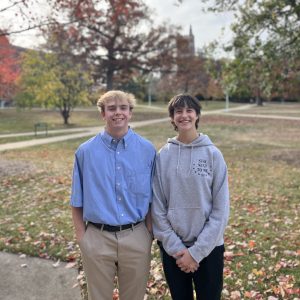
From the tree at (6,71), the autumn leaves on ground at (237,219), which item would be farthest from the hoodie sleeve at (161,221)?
the tree at (6,71)

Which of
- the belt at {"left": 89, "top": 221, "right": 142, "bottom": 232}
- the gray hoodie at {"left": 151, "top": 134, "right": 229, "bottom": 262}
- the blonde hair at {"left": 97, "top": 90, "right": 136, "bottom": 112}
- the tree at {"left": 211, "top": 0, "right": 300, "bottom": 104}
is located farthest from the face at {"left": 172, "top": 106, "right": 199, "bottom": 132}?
the tree at {"left": 211, "top": 0, "right": 300, "bottom": 104}

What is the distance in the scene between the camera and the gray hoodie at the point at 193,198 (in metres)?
2.55

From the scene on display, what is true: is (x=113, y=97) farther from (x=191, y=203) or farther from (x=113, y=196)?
(x=191, y=203)

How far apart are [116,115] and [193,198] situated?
78 centimetres

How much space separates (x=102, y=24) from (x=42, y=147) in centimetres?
2217

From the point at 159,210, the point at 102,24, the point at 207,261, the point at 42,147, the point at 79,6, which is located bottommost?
the point at 42,147

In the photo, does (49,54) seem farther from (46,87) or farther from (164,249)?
(164,249)

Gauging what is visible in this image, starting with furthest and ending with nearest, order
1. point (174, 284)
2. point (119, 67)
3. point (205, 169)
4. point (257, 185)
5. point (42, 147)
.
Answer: point (119, 67) → point (42, 147) → point (257, 185) → point (174, 284) → point (205, 169)

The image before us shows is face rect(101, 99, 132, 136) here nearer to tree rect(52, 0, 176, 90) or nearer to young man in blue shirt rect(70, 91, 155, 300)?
young man in blue shirt rect(70, 91, 155, 300)

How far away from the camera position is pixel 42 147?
52.5 ft

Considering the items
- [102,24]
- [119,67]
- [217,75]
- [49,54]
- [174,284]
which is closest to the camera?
[174,284]

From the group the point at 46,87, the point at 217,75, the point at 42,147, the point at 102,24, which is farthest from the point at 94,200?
the point at 102,24

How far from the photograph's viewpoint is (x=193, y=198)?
8.46 feet

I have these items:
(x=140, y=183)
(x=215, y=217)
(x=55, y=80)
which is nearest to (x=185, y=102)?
(x=140, y=183)
